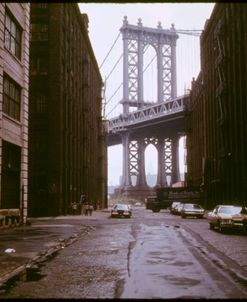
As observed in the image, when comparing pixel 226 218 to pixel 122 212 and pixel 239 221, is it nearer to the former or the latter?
pixel 239 221

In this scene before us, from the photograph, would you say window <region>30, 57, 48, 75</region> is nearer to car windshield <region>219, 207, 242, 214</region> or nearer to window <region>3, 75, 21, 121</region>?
window <region>3, 75, 21, 121</region>

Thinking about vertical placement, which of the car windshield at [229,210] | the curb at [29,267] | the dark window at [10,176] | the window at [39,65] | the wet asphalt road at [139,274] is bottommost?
the wet asphalt road at [139,274]

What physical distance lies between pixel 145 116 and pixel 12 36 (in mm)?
84166

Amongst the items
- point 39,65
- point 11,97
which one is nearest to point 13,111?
point 11,97

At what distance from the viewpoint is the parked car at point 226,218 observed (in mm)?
25125

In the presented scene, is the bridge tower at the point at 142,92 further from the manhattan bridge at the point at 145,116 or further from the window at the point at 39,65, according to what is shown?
the window at the point at 39,65

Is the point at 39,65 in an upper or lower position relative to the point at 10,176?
upper

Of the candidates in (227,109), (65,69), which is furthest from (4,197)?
(227,109)

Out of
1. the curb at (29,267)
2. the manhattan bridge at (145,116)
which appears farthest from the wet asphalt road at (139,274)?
the manhattan bridge at (145,116)

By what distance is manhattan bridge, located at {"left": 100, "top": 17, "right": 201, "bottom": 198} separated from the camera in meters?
111

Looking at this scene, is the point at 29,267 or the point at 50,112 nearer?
the point at 29,267

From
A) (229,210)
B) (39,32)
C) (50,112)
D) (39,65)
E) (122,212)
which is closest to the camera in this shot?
(229,210)

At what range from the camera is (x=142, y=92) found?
130m

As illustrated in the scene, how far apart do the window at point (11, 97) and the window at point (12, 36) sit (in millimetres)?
1783
